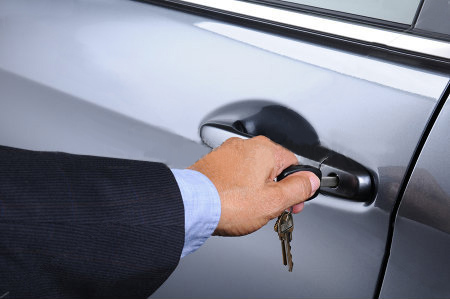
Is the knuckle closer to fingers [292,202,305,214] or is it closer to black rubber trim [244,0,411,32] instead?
fingers [292,202,305,214]

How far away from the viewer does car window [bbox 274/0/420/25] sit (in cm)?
97

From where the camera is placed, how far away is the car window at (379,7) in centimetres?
97

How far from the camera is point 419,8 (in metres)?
0.94

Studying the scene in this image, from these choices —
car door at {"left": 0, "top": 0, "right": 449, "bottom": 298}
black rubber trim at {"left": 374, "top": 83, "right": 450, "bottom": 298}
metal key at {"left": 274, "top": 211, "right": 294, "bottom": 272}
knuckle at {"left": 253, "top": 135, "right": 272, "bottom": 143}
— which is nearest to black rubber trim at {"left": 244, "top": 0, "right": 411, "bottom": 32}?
car door at {"left": 0, "top": 0, "right": 449, "bottom": 298}

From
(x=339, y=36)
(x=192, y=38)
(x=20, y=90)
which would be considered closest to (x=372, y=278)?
(x=339, y=36)

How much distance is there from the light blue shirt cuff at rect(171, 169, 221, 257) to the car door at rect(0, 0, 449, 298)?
0.68 ft

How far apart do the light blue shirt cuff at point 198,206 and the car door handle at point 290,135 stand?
7.4 inches

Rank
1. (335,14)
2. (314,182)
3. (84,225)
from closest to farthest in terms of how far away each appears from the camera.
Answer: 1. (84,225)
2. (314,182)
3. (335,14)

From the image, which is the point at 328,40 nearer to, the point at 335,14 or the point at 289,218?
the point at 335,14

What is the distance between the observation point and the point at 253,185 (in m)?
0.90

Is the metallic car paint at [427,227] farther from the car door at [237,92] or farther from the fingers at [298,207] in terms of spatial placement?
the fingers at [298,207]

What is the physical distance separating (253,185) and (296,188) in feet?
0.23

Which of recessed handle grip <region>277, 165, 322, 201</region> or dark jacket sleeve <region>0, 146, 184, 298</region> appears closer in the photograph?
dark jacket sleeve <region>0, 146, 184, 298</region>

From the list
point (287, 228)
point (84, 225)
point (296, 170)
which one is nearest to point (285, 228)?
point (287, 228)
